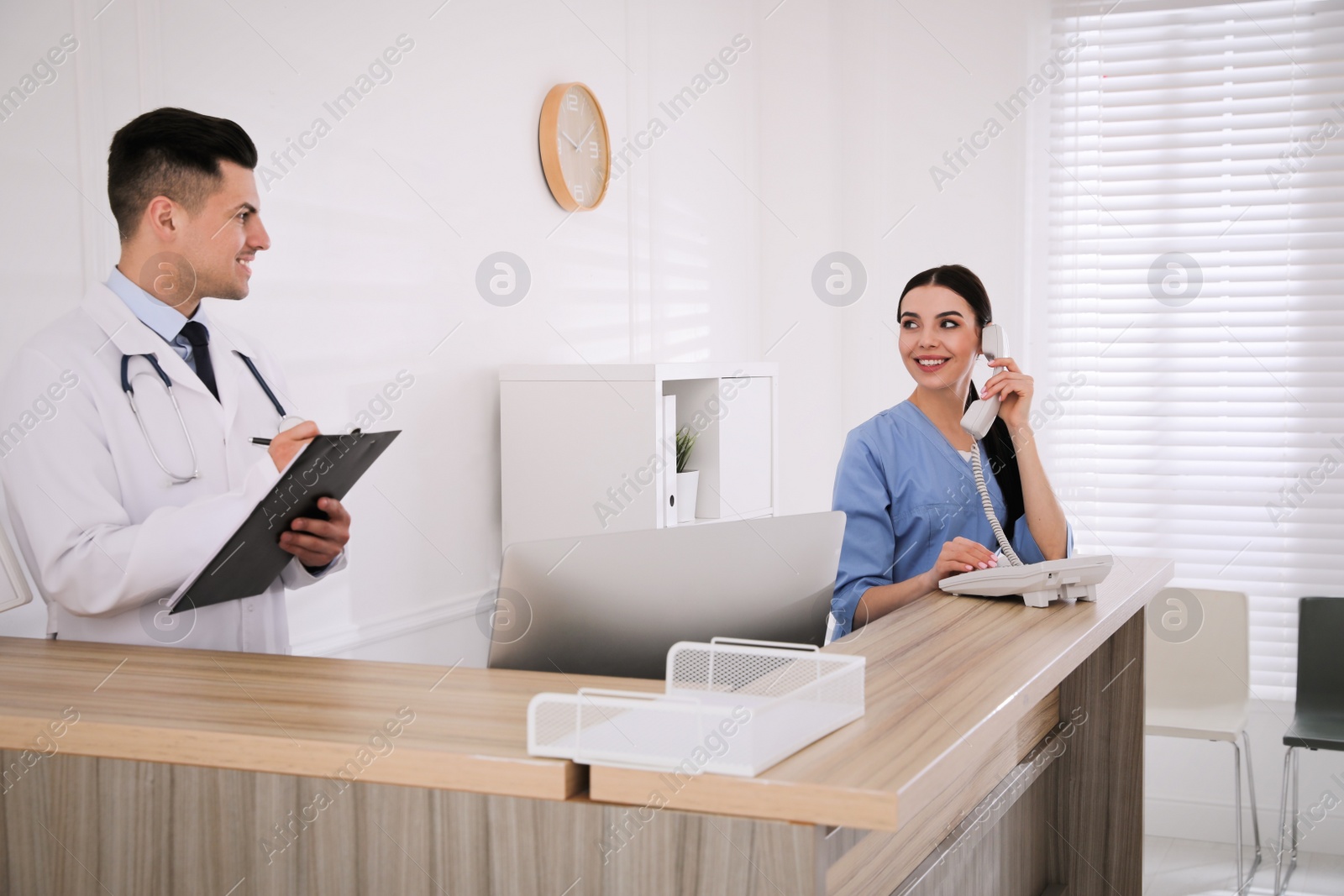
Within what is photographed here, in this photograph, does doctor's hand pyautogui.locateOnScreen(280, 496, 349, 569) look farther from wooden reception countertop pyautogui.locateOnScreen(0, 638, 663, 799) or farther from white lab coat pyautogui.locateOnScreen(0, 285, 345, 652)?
wooden reception countertop pyautogui.locateOnScreen(0, 638, 663, 799)

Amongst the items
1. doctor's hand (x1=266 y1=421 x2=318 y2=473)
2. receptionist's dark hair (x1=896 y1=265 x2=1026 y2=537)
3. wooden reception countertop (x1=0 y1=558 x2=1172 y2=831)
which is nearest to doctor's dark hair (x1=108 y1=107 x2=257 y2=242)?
doctor's hand (x1=266 y1=421 x2=318 y2=473)

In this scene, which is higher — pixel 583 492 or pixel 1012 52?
pixel 1012 52

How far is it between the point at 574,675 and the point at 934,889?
60 centimetres

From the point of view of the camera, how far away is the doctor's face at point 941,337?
243cm

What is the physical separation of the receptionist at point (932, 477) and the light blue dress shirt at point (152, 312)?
4.40 feet

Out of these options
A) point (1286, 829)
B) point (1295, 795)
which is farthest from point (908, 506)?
point (1286, 829)

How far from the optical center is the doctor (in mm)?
1722

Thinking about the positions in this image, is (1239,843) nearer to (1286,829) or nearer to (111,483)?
(1286,829)

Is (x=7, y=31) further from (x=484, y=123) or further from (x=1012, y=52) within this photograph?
(x=1012, y=52)

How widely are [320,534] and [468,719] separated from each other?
0.72 metres

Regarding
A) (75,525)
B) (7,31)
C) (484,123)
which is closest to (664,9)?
(484,123)

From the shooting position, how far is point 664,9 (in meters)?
4.07

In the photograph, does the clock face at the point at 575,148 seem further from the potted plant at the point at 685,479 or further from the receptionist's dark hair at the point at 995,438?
the receptionist's dark hair at the point at 995,438

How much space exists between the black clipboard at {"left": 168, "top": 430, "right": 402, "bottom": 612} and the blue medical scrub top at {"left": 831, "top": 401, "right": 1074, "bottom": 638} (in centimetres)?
108
